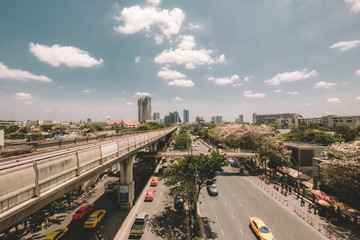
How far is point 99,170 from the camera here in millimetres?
11820

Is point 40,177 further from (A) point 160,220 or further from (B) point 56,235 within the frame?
(A) point 160,220

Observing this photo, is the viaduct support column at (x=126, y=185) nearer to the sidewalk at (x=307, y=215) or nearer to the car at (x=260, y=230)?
the car at (x=260, y=230)

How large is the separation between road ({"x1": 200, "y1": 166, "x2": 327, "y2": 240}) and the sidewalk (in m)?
0.72

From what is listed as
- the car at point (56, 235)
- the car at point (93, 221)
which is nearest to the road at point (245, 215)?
the car at point (93, 221)

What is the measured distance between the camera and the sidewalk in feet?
52.1

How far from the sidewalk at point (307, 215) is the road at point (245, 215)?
2.36 feet

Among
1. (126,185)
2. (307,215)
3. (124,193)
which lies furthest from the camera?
(124,193)

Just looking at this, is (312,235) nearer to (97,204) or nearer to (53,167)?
(53,167)

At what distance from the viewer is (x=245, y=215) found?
1933 centimetres

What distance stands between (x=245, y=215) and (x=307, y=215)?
773 cm

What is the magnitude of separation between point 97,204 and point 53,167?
18.4 metres

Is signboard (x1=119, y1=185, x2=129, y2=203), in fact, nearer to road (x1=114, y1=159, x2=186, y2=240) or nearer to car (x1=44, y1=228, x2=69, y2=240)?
road (x1=114, y1=159, x2=186, y2=240)

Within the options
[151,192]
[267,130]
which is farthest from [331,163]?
[151,192]

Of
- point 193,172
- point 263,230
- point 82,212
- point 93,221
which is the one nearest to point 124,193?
point 93,221
